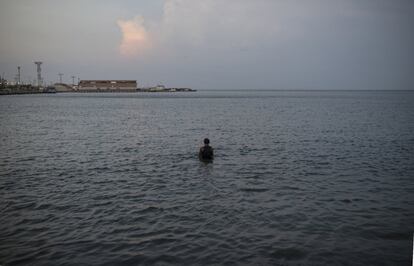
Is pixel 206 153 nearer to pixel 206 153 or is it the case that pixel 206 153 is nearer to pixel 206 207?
pixel 206 153

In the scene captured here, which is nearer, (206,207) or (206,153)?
(206,207)

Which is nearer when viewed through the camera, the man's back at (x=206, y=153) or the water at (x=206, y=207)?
the water at (x=206, y=207)

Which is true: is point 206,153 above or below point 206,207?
above

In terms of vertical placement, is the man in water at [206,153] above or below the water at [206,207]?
above

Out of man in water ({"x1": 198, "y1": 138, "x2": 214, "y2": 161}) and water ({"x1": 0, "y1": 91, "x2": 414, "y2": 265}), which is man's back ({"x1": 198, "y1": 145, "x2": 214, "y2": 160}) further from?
water ({"x1": 0, "y1": 91, "x2": 414, "y2": 265})

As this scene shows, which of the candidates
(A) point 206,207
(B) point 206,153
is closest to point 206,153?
(B) point 206,153

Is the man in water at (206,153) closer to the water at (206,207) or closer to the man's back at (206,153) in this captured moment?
the man's back at (206,153)

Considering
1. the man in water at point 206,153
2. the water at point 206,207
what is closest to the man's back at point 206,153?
the man in water at point 206,153

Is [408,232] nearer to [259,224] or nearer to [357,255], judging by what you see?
[357,255]

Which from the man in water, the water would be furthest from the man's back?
the water

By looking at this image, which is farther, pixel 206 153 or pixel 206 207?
pixel 206 153

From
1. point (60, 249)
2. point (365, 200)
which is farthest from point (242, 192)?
point (60, 249)

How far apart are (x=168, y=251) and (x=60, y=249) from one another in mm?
3750

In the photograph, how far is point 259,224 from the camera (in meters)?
14.1
